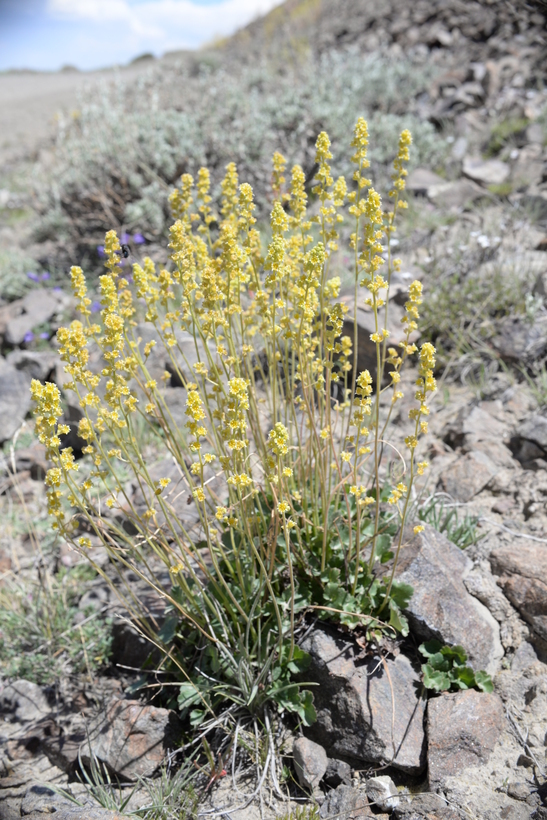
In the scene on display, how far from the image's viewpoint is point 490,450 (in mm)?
3273

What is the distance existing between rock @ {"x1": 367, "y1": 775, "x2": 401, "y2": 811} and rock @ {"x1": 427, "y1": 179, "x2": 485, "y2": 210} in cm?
485

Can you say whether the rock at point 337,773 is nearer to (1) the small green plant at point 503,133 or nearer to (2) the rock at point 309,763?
(2) the rock at point 309,763

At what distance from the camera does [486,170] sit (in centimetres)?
598

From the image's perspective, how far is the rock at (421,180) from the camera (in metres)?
5.86

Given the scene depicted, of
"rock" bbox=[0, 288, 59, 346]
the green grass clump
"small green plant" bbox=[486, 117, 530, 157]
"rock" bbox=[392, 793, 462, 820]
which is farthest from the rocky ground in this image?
the green grass clump

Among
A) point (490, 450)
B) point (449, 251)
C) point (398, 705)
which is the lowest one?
point (398, 705)

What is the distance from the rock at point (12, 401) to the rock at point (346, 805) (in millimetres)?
3716

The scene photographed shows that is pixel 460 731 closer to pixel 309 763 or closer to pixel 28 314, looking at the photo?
pixel 309 763

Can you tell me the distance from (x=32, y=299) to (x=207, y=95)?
13.9 ft

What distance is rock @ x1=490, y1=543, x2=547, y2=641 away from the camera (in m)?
2.46

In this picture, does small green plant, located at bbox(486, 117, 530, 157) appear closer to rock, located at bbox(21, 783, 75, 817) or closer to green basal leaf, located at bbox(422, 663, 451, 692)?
green basal leaf, located at bbox(422, 663, 451, 692)

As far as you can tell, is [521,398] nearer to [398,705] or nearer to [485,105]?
[398,705]

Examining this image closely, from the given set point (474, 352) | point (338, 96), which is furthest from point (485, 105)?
point (474, 352)

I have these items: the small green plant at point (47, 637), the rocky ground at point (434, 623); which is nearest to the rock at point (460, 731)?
the rocky ground at point (434, 623)
